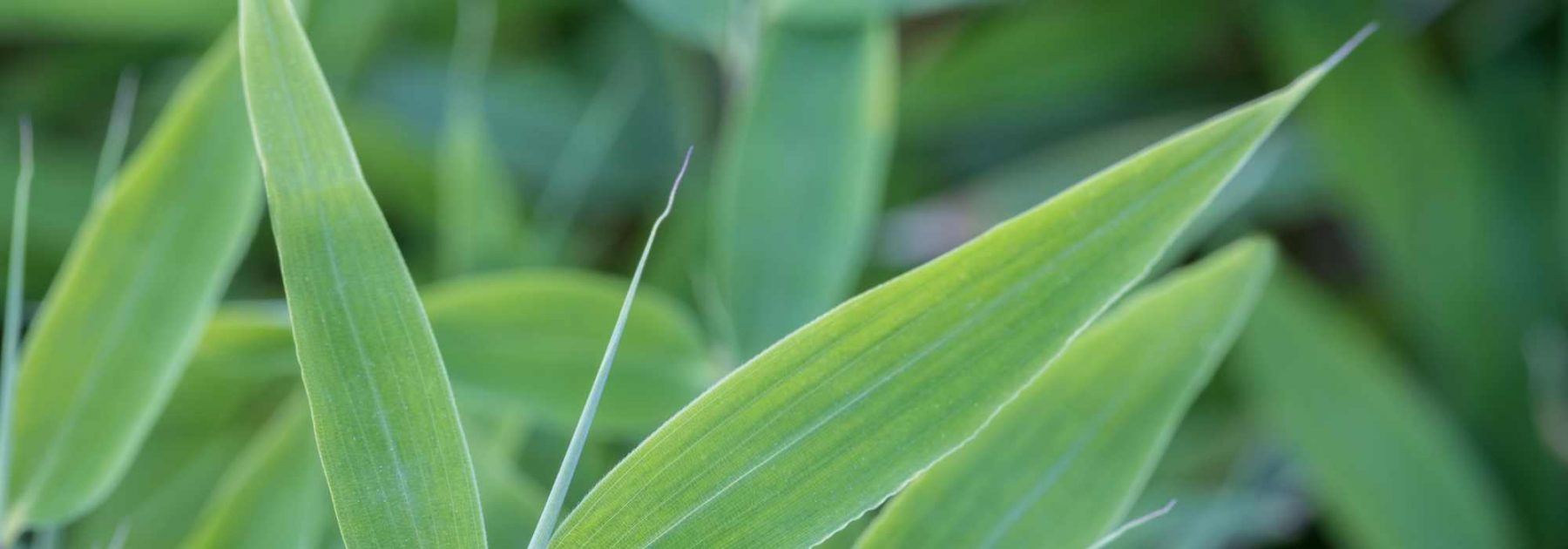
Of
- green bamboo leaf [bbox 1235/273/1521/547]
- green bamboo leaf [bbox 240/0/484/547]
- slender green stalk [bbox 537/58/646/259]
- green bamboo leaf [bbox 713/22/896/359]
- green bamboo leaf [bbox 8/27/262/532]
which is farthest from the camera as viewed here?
slender green stalk [bbox 537/58/646/259]

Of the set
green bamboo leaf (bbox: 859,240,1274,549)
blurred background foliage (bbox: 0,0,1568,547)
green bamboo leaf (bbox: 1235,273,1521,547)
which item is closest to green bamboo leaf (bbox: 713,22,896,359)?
blurred background foliage (bbox: 0,0,1568,547)

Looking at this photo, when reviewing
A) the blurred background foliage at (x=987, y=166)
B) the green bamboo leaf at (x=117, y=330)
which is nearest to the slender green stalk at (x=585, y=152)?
the blurred background foliage at (x=987, y=166)

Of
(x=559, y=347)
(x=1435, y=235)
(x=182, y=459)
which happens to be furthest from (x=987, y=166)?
(x=182, y=459)

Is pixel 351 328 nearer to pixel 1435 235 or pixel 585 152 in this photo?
pixel 585 152

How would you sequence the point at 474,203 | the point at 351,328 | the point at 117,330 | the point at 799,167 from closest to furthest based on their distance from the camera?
the point at 351,328 < the point at 117,330 < the point at 799,167 < the point at 474,203

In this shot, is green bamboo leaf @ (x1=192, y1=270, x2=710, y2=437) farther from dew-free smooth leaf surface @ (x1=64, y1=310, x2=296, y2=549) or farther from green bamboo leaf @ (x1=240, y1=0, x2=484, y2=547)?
green bamboo leaf @ (x1=240, y1=0, x2=484, y2=547)

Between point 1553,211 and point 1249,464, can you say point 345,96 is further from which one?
point 1553,211

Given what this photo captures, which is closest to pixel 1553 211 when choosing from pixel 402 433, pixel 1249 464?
pixel 1249 464
